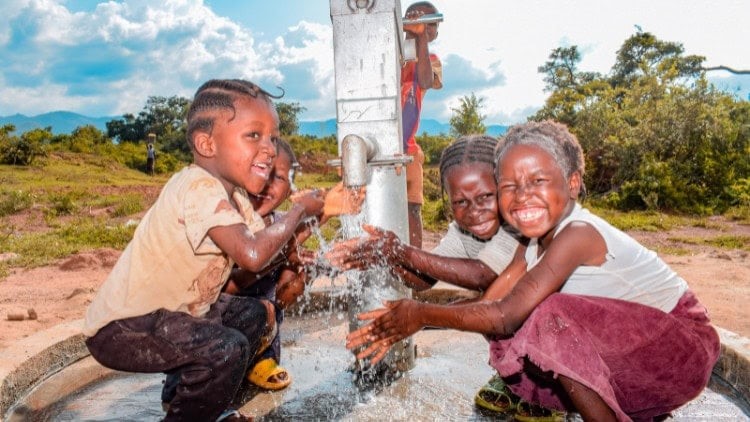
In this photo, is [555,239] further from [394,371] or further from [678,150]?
[678,150]

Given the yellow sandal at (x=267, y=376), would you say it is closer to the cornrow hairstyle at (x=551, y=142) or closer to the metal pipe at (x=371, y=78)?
the metal pipe at (x=371, y=78)

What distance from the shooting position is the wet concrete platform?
2.07 m

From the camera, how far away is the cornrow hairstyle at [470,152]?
7.60 ft

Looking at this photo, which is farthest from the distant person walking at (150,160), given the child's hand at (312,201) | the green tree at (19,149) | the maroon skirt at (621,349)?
the maroon skirt at (621,349)

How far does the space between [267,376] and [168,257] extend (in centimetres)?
70

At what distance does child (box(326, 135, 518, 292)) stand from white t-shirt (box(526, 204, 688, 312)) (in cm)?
52

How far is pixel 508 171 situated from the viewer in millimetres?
1849

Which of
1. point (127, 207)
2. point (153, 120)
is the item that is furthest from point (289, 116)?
point (127, 207)

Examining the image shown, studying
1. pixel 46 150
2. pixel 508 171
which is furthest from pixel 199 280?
pixel 46 150

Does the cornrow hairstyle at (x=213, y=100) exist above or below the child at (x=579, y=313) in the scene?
above

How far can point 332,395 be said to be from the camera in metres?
2.24

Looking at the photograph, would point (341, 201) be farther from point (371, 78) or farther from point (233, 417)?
point (233, 417)

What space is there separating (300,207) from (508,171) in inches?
27.2

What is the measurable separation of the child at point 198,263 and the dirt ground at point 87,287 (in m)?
1.34
